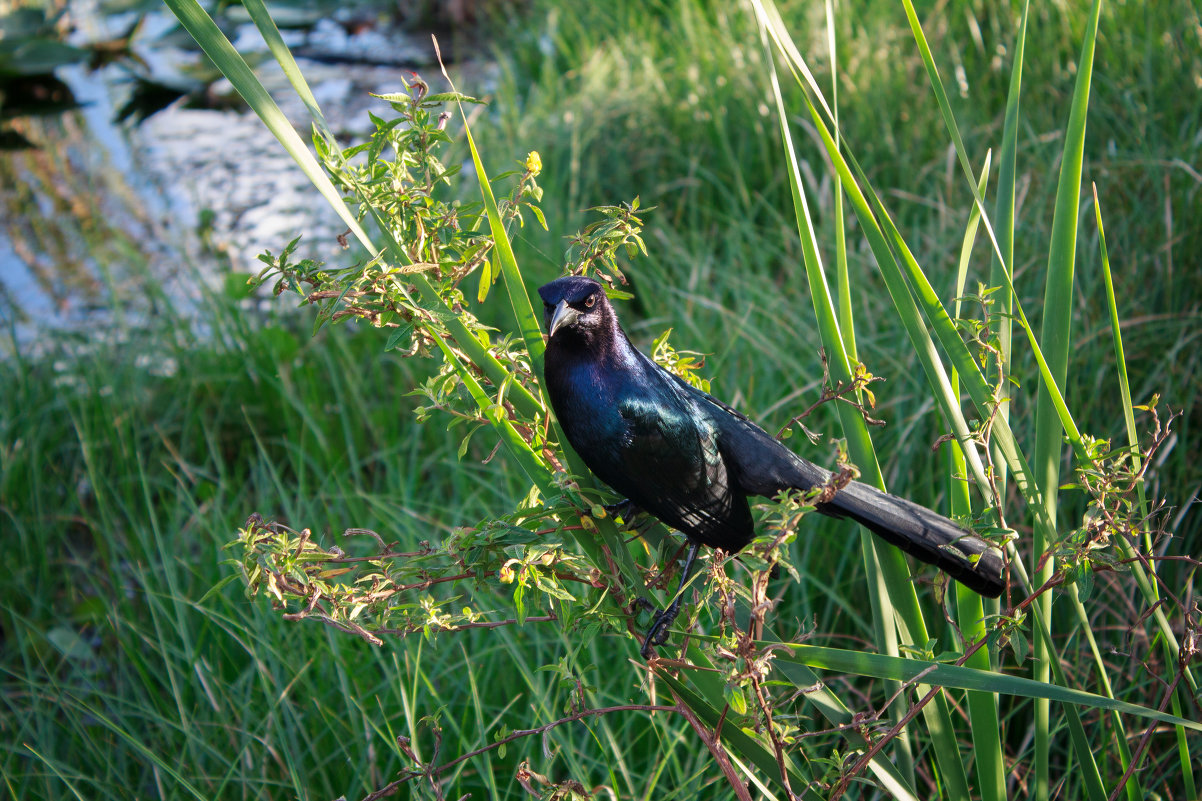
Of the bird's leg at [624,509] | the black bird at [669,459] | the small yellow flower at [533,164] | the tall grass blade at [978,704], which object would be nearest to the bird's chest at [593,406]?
the black bird at [669,459]

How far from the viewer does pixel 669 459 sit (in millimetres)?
1327

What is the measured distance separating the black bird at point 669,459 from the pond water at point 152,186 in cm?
293

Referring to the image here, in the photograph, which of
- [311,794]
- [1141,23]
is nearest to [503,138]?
[1141,23]

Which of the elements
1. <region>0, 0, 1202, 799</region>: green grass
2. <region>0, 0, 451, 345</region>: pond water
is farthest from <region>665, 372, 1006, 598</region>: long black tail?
<region>0, 0, 451, 345</region>: pond water

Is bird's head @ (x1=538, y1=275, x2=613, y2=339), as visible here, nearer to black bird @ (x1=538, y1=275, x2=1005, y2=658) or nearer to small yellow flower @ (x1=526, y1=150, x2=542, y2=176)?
black bird @ (x1=538, y1=275, x2=1005, y2=658)

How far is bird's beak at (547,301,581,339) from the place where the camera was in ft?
4.11

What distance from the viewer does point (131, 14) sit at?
6902mm

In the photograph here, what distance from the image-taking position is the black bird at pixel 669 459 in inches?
50.9

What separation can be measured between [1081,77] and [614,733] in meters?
1.59

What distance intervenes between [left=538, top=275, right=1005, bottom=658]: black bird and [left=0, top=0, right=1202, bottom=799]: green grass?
288 mm

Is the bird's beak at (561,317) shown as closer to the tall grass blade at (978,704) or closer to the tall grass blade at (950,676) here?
the tall grass blade at (950,676)

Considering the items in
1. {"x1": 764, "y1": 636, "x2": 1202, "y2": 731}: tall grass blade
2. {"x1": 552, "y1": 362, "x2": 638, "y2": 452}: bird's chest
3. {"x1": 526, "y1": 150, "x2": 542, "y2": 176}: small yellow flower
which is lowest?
{"x1": 764, "y1": 636, "x2": 1202, "y2": 731}: tall grass blade

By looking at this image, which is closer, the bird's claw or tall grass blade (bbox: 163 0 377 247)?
tall grass blade (bbox: 163 0 377 247)

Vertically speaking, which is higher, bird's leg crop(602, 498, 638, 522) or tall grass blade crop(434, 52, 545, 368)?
tall grass blade crop(434, 52, 545, 368)
